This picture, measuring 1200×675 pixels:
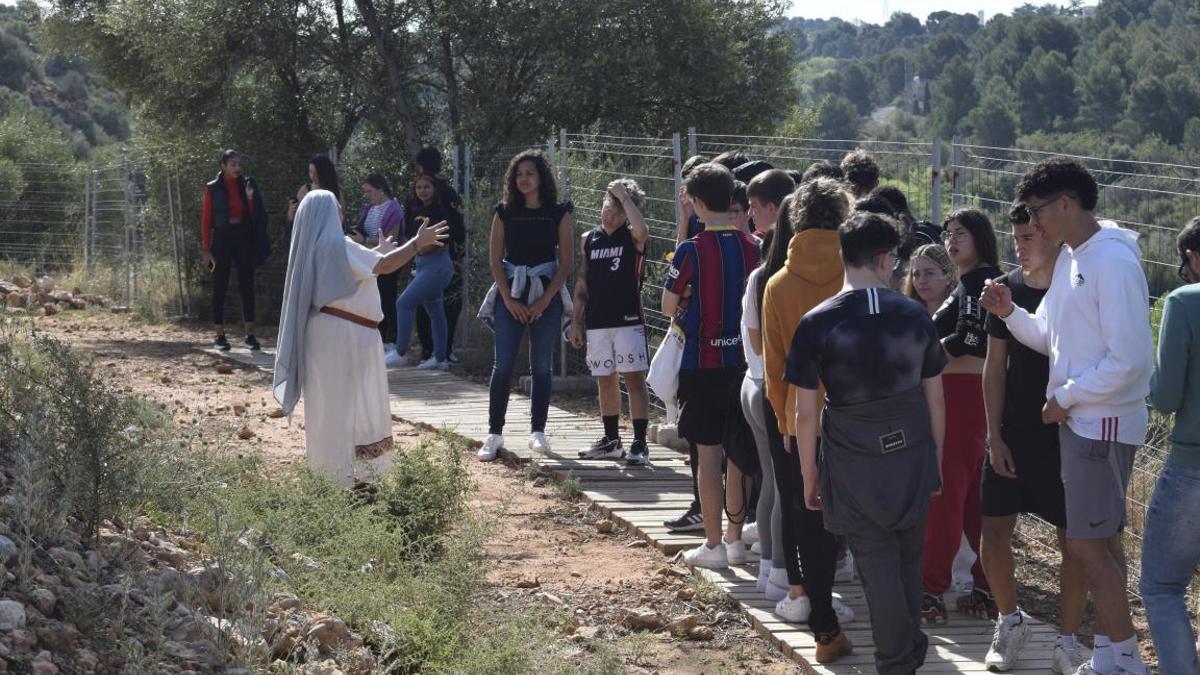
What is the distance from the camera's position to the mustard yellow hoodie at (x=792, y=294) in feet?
18.6

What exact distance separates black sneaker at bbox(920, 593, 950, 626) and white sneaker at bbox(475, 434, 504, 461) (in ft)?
13.4

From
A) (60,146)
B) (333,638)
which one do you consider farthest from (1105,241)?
(60,146)

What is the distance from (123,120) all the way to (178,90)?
42286 mm

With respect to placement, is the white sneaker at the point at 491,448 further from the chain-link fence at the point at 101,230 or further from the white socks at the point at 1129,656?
the chain-link fence at the point at 101,230

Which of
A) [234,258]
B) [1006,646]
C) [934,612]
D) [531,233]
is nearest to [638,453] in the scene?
[531,233]

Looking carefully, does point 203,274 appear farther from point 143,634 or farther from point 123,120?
point 123,120

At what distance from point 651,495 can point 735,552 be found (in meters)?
1.61

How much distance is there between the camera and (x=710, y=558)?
285 inches

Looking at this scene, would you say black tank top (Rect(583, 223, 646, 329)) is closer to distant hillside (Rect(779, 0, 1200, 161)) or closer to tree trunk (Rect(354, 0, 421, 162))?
tree trunk (Rect(354, 0, 421, 162))

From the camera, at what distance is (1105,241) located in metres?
5.09

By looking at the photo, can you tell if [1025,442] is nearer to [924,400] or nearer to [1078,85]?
[924,400]

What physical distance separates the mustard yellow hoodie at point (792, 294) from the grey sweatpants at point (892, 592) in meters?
0.68

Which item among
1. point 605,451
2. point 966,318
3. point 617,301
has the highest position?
point 966,318

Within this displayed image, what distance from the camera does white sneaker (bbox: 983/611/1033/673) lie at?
566 centimetres
